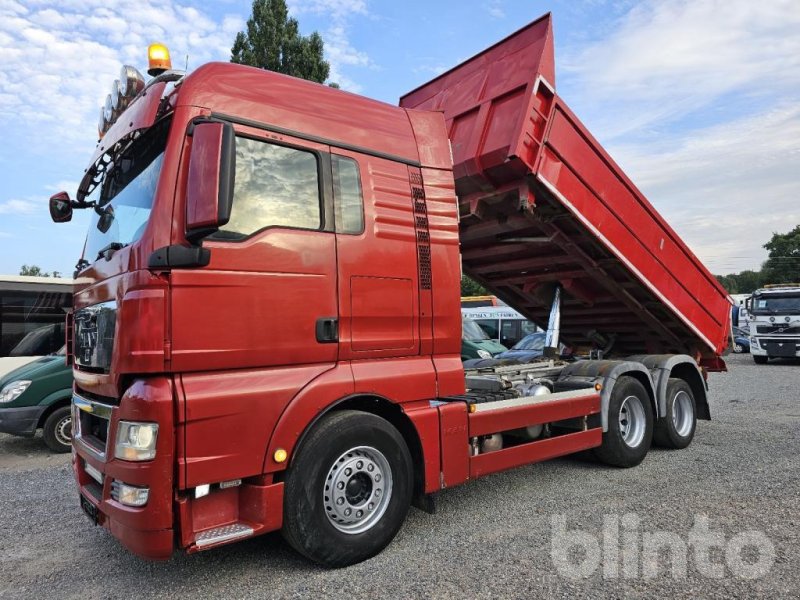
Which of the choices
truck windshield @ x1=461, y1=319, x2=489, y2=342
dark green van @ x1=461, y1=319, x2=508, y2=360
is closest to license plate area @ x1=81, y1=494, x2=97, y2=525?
dark green van @ x1=461, y1=319, x2=508, y2=360

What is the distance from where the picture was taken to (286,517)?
3.30 metres

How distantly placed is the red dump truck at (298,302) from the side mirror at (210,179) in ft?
0.04

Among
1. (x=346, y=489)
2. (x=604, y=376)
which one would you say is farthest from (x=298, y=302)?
(x=604, y=376)

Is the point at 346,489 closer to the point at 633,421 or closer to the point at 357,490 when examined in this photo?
the point at 357,490

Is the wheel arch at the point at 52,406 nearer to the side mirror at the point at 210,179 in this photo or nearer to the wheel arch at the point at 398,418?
Answer: the wheel arch at the point at 398,418

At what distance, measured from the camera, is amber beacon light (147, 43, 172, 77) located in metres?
3.84

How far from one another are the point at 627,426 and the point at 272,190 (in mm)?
4662

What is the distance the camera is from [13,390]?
7273 mm

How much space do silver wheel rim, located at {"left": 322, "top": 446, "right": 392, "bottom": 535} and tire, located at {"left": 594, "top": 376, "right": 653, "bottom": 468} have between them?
299 cm

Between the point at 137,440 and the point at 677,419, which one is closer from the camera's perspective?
the point at 137,440

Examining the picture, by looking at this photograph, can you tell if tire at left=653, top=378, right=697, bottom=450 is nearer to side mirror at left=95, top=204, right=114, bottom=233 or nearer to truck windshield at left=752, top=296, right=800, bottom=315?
side mirror at left=95, top=204, right=114, bottom=233

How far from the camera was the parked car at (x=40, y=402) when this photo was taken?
7227 millimetres

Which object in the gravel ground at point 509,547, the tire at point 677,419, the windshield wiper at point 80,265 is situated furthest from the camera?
the tire at point 677,419

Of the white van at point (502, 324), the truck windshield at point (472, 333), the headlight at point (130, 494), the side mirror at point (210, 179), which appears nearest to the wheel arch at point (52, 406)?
the headlight at point (130, 494)
